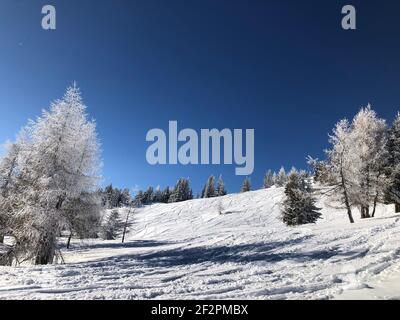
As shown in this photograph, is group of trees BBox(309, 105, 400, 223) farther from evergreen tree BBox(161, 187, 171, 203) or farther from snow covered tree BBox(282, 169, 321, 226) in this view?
evergreen tree BBox(161, 187, 171, 203)

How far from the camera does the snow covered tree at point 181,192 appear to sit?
13512cm

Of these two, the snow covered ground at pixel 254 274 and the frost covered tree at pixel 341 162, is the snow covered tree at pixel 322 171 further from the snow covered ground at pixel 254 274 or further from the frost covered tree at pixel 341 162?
the snow covered ground at pixel 254 274

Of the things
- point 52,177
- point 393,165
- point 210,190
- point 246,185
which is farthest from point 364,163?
point 210,190

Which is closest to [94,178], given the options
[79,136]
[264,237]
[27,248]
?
[79,136]

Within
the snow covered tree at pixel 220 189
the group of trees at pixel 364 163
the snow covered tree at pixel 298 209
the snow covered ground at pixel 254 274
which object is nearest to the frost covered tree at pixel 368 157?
the group of trees at pixel 364 163

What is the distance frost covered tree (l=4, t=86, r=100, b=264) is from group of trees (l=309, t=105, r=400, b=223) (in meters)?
21.8

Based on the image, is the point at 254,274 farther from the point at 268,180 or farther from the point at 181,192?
the point at 268,180

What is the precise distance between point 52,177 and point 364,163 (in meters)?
25.9

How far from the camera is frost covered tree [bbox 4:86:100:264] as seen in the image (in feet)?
62.4

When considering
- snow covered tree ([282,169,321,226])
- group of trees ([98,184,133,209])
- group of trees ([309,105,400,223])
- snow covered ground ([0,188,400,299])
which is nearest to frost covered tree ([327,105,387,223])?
group of trees ([309,105,400,223])

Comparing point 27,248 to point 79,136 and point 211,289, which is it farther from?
point 211,289

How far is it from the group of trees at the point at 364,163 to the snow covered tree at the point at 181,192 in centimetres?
10389

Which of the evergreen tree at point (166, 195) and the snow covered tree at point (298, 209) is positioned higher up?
the evergreen tree at point (166, 195)

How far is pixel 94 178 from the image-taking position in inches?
835
